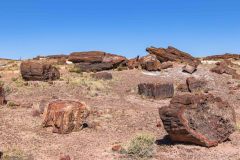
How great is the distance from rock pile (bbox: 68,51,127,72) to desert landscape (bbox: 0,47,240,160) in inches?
139

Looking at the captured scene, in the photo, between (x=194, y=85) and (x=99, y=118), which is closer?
(x=99, y=118)

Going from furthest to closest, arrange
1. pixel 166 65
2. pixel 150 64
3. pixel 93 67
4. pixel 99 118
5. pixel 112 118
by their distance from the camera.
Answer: pixel 166 65 < pixel 93 67 < pixel 150 64 < pixel 112 118 < pixel 99 118

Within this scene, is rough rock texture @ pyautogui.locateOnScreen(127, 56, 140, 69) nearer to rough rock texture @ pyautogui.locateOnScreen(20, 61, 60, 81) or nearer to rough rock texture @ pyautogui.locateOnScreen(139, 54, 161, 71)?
rough rock texture @ pyautogui.locateOnScreen(139, 54, 161, 71)

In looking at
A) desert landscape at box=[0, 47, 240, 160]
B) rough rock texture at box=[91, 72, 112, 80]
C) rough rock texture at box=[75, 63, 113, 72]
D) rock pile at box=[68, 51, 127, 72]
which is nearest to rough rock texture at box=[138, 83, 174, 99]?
desert landscape at box=[0, 47, 240, 160]

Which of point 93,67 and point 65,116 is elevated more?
point 93,67

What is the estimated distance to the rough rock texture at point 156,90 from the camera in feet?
127

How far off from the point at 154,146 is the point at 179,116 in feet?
6.41

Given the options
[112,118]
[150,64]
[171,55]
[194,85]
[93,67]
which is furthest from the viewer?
[171,55]

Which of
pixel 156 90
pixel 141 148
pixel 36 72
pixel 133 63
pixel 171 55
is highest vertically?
pixel 171 55

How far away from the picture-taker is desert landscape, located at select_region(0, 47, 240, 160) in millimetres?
21219

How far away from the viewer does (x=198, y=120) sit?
71.8 ft

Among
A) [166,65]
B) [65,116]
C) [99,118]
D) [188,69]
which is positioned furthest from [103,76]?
[65,116]

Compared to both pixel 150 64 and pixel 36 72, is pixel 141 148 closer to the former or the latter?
pixel 36 72

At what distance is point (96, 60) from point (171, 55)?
10.7m
